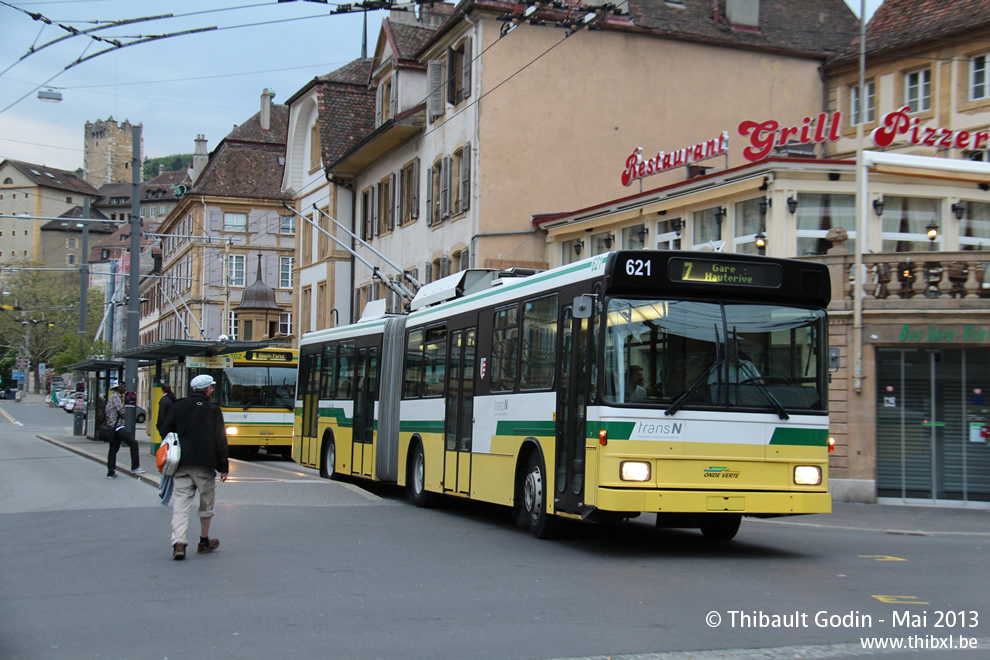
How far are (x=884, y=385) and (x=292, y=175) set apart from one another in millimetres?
33447

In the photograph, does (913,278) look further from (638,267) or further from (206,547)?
(206,547)

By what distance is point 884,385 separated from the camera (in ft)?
68.7

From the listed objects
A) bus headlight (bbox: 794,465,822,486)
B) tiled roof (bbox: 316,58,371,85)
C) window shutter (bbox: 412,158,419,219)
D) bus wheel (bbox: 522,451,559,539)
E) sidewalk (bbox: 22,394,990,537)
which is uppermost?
tiled roof (bbox: 316,58,371,85)

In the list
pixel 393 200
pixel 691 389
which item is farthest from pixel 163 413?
pixel 393 200

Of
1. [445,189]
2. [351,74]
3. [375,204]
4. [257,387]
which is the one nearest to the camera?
[257,387]

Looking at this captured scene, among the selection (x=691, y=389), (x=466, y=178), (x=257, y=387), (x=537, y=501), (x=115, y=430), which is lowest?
(x=537, y=501)

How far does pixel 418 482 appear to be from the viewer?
57.7ft

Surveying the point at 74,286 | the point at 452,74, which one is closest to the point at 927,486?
the point at 452,74

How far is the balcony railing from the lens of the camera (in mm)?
20125

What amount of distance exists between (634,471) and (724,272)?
2.15 m

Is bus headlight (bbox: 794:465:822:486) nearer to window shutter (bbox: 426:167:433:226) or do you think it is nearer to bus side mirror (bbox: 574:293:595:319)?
bus side mirror (bbox: 574:293:595:319)

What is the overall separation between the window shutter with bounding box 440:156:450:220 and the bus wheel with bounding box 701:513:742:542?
22.2m

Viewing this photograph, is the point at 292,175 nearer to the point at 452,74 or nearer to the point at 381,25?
the point at 381,25

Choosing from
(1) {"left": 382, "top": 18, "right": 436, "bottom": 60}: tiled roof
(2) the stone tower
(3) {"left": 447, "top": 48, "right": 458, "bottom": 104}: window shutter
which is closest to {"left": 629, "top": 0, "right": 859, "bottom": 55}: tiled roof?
(3) {"left": 447, "top": 48, "right": 458, "bottom": 104}: window shutter
